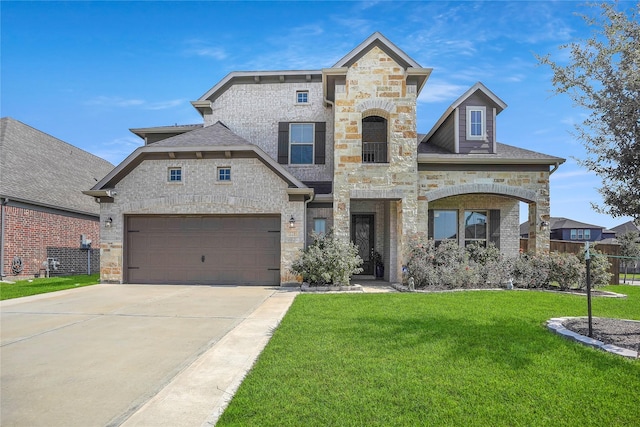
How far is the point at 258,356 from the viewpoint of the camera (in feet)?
18.0

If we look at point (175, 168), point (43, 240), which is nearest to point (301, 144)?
point (175, 168)

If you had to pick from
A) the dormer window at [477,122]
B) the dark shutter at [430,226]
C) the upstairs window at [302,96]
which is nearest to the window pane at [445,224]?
the dark shutter at [430,226]

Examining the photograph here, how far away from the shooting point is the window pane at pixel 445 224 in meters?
15.9

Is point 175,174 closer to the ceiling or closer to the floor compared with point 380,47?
closer to the floor

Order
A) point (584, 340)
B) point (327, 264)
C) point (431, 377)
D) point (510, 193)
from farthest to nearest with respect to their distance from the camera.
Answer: point (510, 193) → point (327, 264) → point (584, 340) → point (431, 377)

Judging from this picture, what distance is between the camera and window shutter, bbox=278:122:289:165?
1662 centimetres

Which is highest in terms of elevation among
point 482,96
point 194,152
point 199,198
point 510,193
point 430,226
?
point 482,96

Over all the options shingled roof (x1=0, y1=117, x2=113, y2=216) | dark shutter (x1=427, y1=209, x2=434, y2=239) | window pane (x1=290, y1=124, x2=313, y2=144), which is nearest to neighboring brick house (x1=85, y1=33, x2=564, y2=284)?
dark shutter (x1=427, y1=209, x2=434, y2=239)

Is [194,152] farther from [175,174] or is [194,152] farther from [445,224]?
[445,224]

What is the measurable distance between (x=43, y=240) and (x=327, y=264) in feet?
44.1

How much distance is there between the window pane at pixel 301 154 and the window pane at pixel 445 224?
571cm

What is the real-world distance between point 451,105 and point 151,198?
11.9 meters

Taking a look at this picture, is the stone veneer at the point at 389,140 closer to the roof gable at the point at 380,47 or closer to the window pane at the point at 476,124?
the roof gable at the point at 380,47

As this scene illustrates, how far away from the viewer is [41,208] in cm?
1717
